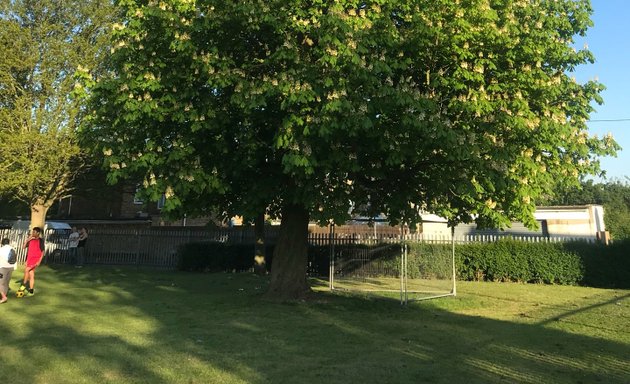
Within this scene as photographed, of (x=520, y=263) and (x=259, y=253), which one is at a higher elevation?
(x=259, y=253)

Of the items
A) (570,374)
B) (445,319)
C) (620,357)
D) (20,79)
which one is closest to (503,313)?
(445,319)

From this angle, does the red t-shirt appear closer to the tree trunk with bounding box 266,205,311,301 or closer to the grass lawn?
the grass lawn

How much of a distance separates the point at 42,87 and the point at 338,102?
2288 cm

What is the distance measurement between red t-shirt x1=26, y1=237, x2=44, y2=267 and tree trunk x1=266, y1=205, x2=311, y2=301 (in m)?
6.08

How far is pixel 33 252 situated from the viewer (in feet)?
42.4

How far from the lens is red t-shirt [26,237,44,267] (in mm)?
12789

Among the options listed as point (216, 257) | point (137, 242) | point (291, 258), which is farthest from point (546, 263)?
point (137, 242)

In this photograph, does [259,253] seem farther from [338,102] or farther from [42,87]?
[42,87]

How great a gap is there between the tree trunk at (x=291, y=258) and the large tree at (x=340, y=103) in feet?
5.15

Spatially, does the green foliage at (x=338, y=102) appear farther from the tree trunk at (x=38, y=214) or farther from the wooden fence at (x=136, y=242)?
the tree trunk at (x=38, y=214)

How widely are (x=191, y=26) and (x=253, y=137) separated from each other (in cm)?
243

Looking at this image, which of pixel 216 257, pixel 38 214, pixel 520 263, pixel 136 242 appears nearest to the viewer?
pixel 520 263

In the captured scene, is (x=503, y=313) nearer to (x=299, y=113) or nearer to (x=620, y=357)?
(x=620, y=357)

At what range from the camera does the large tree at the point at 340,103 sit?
8.73 m
